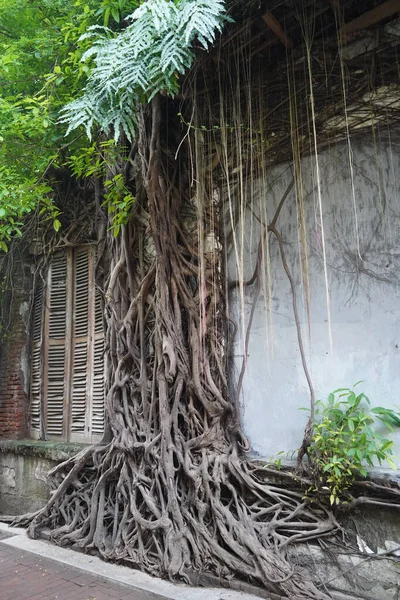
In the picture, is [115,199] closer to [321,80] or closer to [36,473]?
[321,80]

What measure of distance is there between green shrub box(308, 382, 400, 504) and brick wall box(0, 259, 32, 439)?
13.3ft

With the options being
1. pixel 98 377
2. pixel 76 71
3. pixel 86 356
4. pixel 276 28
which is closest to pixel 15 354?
pixel 86 356

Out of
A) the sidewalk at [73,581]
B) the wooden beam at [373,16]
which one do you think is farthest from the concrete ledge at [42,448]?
the wooden beam at [373,16]

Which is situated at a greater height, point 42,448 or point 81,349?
point 81,349

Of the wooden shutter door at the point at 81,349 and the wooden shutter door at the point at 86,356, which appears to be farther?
the wooden shutter door at the point at 81,349

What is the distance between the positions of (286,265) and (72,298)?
3.10 metres

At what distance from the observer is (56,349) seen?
5883 mm

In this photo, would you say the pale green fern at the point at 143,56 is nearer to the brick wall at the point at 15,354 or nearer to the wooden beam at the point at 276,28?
the wooden beam at the point at 276,28

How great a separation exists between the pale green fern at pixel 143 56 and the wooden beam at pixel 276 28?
1.06 feet

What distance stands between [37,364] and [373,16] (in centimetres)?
508

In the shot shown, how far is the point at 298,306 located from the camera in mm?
3729

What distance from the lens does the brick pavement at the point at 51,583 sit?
329cm

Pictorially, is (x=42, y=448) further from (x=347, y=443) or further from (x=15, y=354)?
(x=347, y=443)

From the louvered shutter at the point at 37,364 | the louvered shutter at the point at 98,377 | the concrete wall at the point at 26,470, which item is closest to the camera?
the concrete wall at the point at 26,470
